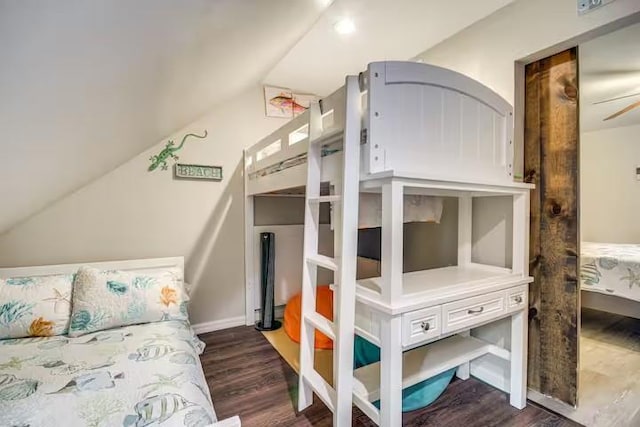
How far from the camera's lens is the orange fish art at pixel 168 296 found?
1.87 metres

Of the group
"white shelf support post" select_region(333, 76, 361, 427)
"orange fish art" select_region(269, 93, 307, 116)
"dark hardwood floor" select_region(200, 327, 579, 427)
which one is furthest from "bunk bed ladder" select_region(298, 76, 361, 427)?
"orange fish art" select_region(269, 93, 307, 116)

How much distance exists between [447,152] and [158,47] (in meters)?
1.18

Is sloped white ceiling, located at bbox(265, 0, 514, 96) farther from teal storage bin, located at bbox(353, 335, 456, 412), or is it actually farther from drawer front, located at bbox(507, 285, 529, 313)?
teal storage bin, located at bbox(353, 335, 456, 412)

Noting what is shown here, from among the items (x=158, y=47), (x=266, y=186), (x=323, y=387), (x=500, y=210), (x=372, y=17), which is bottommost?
(x=323, y=387)

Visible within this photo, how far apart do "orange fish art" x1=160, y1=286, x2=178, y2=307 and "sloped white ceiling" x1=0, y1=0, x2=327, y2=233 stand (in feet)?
2.78

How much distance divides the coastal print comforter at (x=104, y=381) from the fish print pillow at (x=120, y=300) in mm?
78

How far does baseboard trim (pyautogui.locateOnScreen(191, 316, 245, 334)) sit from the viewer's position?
104 inches

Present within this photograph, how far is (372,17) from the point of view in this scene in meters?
1.88

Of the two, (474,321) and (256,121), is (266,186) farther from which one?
(474,321)

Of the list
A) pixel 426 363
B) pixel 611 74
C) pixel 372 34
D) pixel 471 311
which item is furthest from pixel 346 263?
pixel 611 74

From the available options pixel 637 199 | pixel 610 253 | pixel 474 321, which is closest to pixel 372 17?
pixel 474 321

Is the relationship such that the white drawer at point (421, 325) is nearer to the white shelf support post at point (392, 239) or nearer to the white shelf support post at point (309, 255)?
the white shelf support post at point (392, 239)

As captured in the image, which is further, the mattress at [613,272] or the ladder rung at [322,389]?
the mattress at [613,272]

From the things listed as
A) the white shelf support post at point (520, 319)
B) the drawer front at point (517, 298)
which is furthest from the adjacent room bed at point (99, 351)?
the white shelf support post at point (520, 319)
